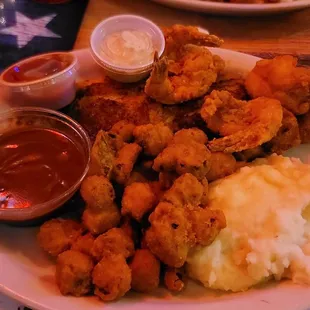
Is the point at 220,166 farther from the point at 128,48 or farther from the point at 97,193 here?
the point at 128,48

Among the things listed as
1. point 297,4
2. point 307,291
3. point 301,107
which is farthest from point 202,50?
point 307,291

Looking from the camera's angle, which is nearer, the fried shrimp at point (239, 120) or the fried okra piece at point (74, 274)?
the fried okra piece at point (74, 274)

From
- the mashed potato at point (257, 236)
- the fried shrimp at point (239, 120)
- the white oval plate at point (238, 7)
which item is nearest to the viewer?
the mashed potato at point (257, 236)

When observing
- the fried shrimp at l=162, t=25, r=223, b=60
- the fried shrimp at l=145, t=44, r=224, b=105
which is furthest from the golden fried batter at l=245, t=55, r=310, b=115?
the fried shrimp at l=162, t=25, r=223, b=60

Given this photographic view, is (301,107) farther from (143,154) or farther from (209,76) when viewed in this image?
(143,154)

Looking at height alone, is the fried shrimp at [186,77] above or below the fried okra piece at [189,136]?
above

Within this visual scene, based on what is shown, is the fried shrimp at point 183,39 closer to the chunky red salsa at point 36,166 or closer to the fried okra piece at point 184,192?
the chunky red salsa at point 36,166

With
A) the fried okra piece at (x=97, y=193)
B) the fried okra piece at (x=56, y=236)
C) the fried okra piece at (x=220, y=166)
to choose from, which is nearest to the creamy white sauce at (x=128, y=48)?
the fried okra piece at (x=220, y=166)
